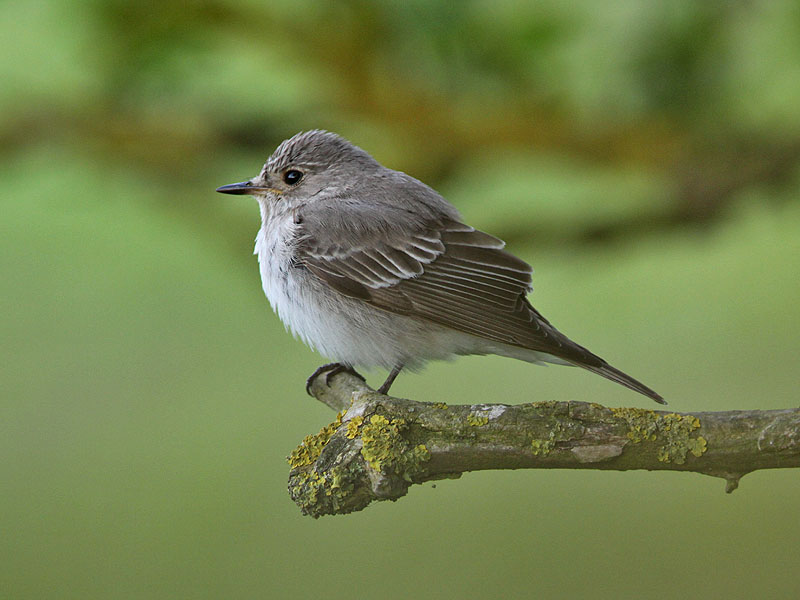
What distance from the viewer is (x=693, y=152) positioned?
A: 3.81 m

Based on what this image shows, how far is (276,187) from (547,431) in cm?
190

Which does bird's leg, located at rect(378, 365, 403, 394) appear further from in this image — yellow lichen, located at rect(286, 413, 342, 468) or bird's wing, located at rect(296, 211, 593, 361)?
yellow lichen, located at rect(286, 413, 342, 468)

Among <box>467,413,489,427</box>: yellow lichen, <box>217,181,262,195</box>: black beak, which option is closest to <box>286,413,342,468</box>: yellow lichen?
<box>467,413,489,427</box>: yellow lichen

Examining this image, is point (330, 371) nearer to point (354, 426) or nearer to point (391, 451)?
point (354, 426)

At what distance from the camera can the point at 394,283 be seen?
3209 millimetres

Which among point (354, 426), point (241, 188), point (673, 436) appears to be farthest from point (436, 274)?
point (673, 436)

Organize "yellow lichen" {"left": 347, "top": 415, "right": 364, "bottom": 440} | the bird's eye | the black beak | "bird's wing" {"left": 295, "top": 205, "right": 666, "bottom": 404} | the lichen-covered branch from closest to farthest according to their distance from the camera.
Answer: the lichen-covered branch < "yellow lichen" {"left": 347, "top": 415, "right": 364, "bottom": 440} < "bird's wing" {"left": 295, "top": 205, "right": 666, "bottom": 404} < the black beak < the bird's eye

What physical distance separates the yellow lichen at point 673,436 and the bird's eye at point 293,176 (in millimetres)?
1960

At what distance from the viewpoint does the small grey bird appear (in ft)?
10.2

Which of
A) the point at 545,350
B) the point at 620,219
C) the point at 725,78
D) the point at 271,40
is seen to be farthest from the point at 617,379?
the point at 271,40

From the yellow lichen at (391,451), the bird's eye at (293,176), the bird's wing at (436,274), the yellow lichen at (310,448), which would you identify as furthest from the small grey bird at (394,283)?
the yellow lichen at (391,451)

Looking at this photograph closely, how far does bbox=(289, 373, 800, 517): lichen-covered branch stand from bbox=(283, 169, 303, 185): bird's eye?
1602mm

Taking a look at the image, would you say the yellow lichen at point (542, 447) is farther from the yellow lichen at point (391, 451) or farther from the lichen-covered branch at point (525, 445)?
the yellow lichen at point (391, 451)

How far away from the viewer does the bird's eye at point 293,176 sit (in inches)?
144
